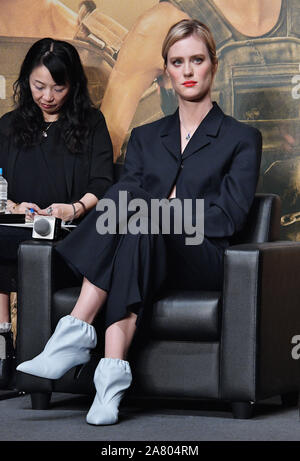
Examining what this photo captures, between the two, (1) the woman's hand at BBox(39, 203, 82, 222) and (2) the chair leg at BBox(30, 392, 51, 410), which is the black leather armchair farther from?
(1) the woman's hand at BBox(39, 203, 82, 222)

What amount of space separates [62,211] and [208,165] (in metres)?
0.66

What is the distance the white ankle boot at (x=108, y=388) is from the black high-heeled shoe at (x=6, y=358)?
28.0 inches

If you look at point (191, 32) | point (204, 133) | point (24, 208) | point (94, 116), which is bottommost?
point (24, 208)

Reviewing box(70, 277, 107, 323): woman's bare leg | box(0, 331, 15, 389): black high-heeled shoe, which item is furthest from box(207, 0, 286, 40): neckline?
box(0, 331, 15, 389): black high-heeled shoe

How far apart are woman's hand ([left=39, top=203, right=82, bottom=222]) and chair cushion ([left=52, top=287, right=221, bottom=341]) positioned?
0.73 meters

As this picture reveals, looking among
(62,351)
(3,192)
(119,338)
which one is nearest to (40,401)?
(62,351)

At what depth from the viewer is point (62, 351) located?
2.62 meters

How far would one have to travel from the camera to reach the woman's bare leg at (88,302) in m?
2.66

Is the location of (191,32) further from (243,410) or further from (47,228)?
(243,410)

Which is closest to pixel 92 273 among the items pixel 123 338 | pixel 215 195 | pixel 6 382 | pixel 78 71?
pixel 123 338

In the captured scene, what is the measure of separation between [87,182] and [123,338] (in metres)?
1.07

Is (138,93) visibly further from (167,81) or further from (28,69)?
(28,69)

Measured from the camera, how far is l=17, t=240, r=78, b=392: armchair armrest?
9.29 feet

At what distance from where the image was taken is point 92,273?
2650mm
